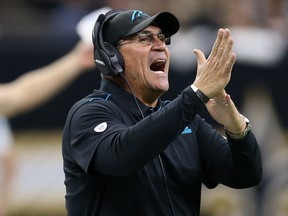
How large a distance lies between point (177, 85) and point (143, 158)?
300 cm

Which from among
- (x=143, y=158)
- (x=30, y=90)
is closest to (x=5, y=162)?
(x=30, y=90)

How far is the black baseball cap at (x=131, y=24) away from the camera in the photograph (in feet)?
12.2

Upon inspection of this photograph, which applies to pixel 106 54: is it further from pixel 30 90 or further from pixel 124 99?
pixel 30 90

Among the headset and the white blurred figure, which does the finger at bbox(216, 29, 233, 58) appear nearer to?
the headset

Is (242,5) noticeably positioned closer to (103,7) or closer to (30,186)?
(103,7)

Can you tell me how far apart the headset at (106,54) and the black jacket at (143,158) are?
0.10m

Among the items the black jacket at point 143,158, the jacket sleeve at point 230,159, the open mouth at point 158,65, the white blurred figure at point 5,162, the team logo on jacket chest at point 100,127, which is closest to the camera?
the black jacket at point 143,158

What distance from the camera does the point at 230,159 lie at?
147 inches

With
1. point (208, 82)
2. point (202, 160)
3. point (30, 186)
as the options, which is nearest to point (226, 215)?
point (30, 186)

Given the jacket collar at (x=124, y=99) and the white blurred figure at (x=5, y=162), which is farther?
the white blurred figure at (x=5, y=162)

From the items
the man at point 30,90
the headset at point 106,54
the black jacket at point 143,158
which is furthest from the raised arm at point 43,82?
the black jacket at point 143,158

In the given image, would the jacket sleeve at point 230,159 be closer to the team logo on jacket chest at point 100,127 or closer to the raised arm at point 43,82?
the team logo on jacket chest at point 100,127

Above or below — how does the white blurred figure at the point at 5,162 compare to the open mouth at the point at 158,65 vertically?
below

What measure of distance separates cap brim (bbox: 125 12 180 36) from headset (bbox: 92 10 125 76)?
0.35 ft
